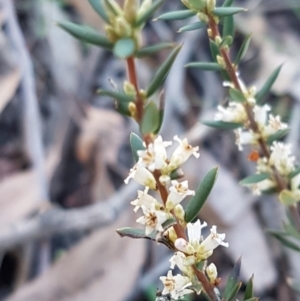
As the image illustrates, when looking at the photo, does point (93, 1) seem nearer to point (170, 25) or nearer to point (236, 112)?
point (236, 112)

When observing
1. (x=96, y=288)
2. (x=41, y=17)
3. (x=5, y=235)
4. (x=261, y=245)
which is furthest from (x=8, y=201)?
(x=41, y=17)

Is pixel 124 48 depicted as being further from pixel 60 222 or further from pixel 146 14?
pixel 60 222

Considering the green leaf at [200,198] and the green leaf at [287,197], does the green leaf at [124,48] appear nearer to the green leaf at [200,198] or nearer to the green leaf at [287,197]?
the green leaf at [200,198]

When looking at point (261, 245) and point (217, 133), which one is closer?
point (261, 245)

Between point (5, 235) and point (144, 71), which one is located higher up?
point (144, 71)

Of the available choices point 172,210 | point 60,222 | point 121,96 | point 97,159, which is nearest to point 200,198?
point 172,210

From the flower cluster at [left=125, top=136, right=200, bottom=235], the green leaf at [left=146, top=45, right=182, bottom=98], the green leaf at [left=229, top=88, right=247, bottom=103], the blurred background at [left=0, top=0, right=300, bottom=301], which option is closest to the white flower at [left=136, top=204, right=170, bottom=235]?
the flower cluster at [left=125, top=136, right=200, bottom=235]

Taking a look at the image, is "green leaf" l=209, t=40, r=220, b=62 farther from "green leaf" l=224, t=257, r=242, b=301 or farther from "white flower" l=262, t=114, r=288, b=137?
"green leaf" l=224, t=257, r=242, b=301

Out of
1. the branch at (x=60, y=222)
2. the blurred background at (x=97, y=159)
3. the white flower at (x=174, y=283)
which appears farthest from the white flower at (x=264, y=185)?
the branch at (x=60, y=222)
